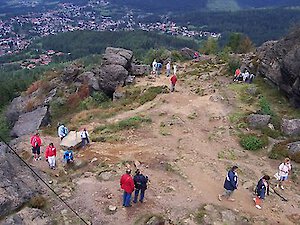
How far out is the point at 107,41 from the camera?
536 ft

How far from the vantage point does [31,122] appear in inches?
1506

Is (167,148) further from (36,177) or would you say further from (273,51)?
(273,51)

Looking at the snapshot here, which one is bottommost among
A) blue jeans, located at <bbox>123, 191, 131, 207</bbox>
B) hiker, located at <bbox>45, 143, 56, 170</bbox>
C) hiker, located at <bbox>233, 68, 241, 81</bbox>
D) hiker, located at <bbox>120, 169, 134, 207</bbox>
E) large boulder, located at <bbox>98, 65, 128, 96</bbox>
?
large boulder, located at <bbox>98, 65, 128, 96</bbox>

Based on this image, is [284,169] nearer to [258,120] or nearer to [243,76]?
[258,120]

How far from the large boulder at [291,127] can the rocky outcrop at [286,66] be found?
12.0 ft

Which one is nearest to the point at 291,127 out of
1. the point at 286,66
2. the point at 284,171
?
the point at 286,66

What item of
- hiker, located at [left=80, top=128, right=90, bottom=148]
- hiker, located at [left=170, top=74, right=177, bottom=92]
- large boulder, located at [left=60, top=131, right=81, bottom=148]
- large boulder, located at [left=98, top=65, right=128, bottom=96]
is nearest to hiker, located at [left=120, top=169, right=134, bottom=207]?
hiker, located at [left=80, top=128, right=90, bottom=148]

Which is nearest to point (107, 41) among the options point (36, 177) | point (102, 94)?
point (102, 94)

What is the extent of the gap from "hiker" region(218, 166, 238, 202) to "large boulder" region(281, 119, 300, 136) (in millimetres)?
10159

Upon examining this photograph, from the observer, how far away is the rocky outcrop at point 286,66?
31.9 m

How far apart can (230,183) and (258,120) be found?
10885mm

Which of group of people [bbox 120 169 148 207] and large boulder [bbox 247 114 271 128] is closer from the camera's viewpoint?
group of people [bbox 120 169 148 207]

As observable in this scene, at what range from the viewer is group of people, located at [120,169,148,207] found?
58.5 feet

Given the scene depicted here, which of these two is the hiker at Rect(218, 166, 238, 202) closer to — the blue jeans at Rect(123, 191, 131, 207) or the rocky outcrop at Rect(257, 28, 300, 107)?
the blue jeans at Rect(123, 191, 131, 207)
